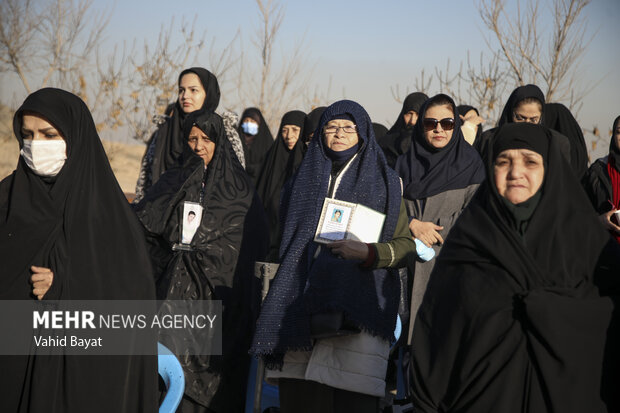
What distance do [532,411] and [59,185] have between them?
2072 mm

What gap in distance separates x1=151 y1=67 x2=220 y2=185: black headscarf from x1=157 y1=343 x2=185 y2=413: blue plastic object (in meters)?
3.02

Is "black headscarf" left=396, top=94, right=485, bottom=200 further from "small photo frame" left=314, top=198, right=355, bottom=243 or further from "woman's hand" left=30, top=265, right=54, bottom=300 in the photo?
"woman's hand" left=30, top=265, right=54, bottom=300

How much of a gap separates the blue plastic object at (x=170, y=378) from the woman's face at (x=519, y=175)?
1.54 meters

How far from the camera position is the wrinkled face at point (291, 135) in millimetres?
7711

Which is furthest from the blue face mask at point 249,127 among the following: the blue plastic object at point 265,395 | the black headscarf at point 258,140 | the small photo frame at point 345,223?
the small photo frame at point 345,223

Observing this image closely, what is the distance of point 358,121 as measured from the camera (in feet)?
12.3

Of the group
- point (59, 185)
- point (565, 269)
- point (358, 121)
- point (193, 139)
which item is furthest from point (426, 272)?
point (59, 185)

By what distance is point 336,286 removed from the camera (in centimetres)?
340

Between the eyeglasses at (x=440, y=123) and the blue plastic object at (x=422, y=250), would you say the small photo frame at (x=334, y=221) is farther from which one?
the eyeglasses at (x=440, y=123)

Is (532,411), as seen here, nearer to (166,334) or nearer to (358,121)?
(358,121)

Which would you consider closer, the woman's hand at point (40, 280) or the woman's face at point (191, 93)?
the woman's hand at point (40, 280)

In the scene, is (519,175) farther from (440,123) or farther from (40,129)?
(440,123)

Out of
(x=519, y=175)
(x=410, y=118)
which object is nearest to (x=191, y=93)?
(x=410, y=118)

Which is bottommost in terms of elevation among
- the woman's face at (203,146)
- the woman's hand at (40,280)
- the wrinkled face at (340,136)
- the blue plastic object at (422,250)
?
the woman's hand at (40,280)
